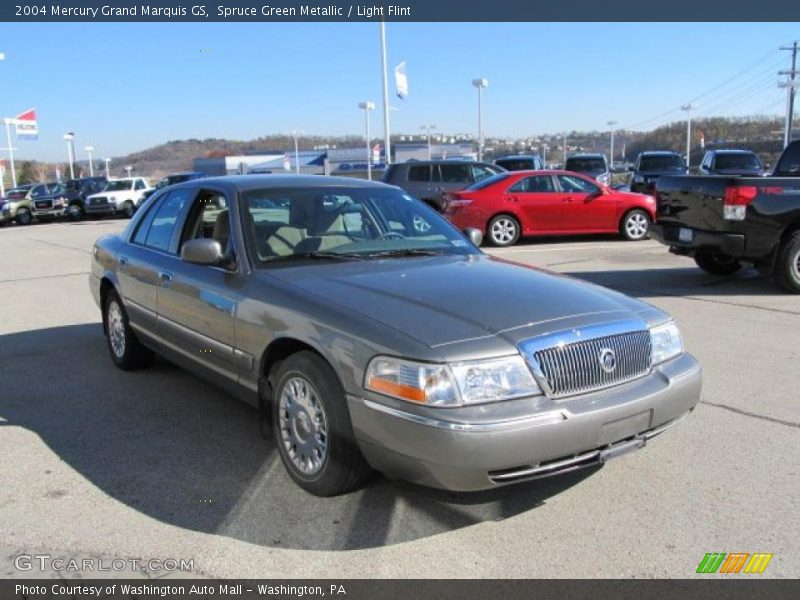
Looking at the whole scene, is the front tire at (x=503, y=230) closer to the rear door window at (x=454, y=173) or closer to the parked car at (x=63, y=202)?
the rear door window at (x=454, y=173)

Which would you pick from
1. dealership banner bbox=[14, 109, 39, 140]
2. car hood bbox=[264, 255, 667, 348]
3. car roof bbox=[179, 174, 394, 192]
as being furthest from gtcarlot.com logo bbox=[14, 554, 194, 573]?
dealership banner bbox=[14, 109, 39, 140]

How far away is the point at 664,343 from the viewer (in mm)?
3613

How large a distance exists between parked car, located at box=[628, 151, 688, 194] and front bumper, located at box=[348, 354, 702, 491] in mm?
20254

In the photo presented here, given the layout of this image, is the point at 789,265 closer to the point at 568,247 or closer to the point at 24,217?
the point at 568,247

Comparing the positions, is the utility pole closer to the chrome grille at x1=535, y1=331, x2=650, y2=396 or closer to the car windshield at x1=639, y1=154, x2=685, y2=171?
the car windshield at x1=639, y1=154, x2=685, y2=171

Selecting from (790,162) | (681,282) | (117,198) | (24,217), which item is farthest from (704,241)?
(24,217)

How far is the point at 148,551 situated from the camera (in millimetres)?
3119

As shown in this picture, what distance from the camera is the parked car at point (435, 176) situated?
644 inches

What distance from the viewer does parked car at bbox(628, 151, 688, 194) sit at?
22250 millimetres

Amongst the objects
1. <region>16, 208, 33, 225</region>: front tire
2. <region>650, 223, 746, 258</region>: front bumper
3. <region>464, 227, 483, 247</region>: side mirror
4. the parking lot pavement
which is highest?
<region>464, 227, 483, 247</region>: side mirror

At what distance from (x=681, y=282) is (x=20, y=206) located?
29252mm

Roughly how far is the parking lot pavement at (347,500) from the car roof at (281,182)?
1.52 meters

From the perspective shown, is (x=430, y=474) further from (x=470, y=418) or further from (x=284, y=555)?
(x=284, y=555)
